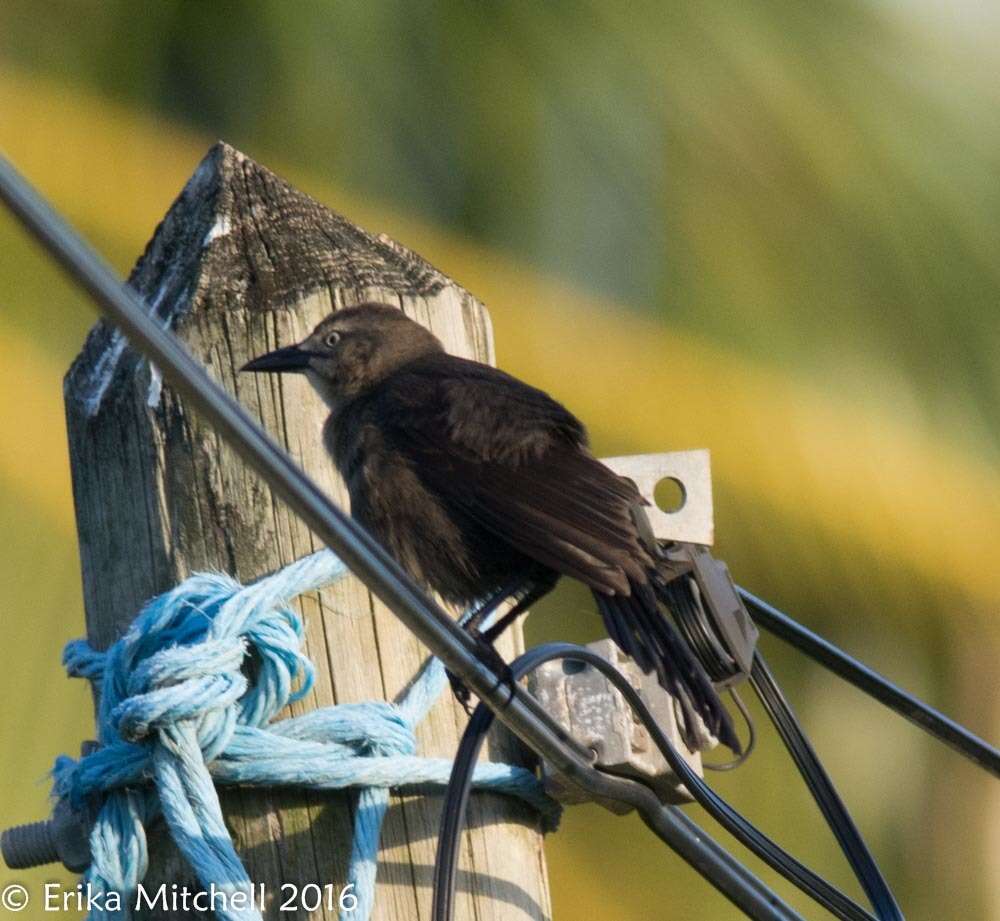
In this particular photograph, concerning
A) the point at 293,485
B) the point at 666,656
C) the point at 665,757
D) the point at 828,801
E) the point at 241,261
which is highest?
the point at 241,261

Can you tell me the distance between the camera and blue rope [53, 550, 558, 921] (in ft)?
6.37

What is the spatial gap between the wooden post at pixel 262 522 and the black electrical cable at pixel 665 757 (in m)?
0.15

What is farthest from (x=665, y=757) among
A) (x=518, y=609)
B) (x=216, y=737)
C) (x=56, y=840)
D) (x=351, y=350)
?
(x=56, y=840)

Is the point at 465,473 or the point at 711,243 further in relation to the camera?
the point at 711,243

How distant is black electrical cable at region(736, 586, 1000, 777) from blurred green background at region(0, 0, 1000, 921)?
6.51ft

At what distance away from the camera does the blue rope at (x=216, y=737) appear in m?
1.94

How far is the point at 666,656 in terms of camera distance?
2053 millimetres

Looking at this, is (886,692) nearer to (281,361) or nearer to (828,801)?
(828,801)

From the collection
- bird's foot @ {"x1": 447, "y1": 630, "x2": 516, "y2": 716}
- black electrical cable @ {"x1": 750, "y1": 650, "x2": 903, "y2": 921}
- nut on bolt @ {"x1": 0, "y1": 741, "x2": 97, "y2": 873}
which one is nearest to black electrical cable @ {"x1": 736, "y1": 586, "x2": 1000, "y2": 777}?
black electrical cable @ {"x1": 750, "y1": 650, "x2": 903, "y2": 921}

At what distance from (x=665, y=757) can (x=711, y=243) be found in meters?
3.05

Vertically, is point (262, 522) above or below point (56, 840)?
above

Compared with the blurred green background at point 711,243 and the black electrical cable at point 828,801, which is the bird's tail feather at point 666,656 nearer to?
the black electrical cable at point 828,801

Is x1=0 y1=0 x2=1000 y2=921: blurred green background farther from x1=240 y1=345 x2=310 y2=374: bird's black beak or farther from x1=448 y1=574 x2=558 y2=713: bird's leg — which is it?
x1=240 y1=345 x2=310 y2=374: bird's black beak

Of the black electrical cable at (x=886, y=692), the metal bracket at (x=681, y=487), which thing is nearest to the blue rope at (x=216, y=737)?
the metal bracket at (x=681, y=487)
